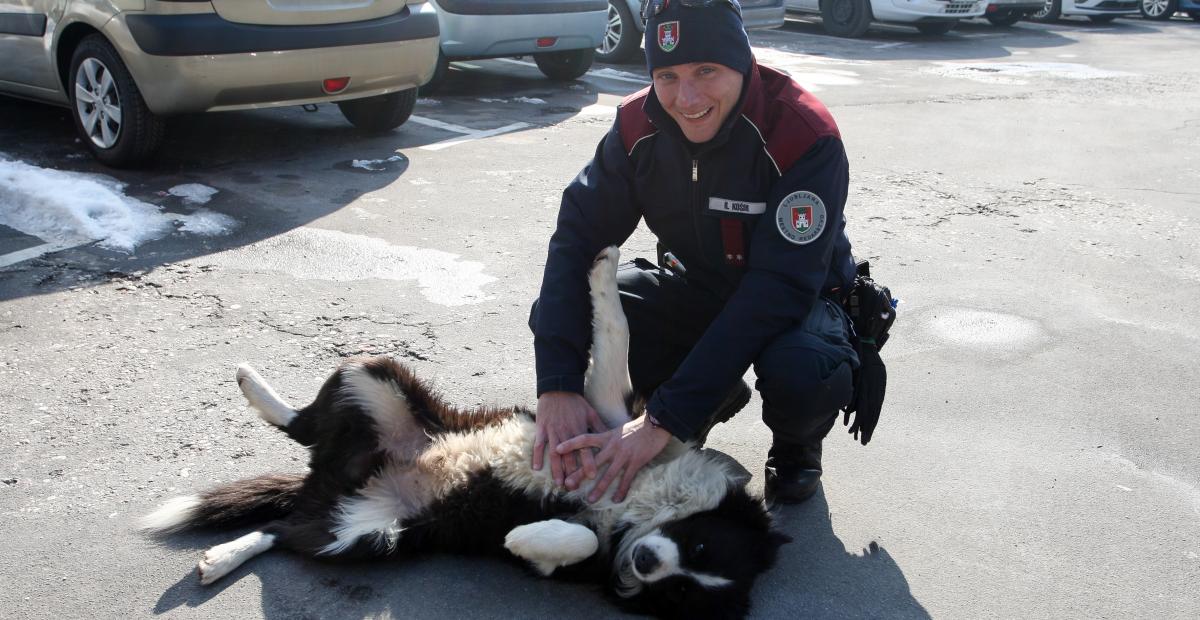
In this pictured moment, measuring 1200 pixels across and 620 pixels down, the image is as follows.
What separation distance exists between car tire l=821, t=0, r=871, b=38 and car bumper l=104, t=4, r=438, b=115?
9721 mm

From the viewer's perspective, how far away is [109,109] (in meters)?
5.65

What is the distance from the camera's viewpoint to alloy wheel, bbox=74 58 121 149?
5.63 metres

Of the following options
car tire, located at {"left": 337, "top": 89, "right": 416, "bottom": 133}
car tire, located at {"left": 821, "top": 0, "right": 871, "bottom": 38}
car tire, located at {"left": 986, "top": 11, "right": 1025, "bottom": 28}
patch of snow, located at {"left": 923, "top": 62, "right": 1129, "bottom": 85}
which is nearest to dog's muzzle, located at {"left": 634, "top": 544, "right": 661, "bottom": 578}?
car tire, located at {"left": 337, "top": 89, "right": 416, "bottom": 133}

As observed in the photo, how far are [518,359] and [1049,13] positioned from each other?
1685 cm

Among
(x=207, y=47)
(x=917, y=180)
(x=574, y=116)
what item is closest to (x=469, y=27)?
(x=574, y=116)

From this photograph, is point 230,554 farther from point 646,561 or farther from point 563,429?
point 646,561

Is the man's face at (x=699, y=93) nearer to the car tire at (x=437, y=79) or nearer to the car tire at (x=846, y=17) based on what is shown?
the car tire at (x=437, y=79)

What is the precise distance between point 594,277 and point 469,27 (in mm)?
5691

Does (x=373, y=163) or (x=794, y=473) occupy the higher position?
(x=373, y=163)

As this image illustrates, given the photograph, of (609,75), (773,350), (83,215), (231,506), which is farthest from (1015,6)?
(231,506)

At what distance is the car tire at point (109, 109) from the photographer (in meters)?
5.52

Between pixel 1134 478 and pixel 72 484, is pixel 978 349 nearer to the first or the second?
pixel 1134 478

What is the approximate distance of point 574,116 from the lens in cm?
798

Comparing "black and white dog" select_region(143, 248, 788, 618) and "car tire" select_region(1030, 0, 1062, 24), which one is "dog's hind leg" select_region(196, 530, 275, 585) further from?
"car tire" select_region(1030, 0, 1062, 24)
